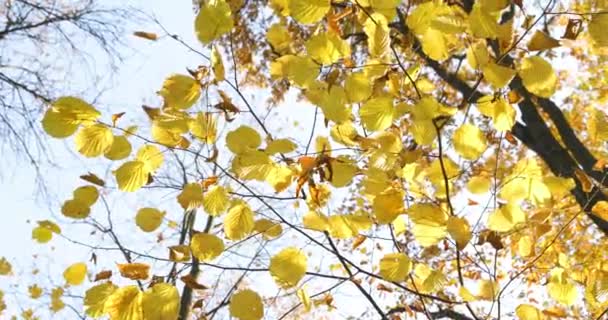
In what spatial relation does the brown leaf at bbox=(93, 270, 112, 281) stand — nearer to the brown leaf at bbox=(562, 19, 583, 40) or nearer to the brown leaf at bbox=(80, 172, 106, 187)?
the brown leaf at bbox=(80, 172, 106, 187)

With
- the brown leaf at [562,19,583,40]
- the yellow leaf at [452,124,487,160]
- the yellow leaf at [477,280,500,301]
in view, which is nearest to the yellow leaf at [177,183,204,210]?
the yellow leaf at [452,124,487,160]

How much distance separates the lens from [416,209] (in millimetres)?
1081

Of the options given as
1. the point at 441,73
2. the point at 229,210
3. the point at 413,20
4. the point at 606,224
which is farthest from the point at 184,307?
the point at 413,20

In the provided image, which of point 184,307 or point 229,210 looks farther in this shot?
point 184,307

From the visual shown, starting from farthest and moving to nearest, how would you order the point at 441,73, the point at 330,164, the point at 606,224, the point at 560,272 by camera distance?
the point at 441,73 → the point at 606,224 → the point at 560,272 → the point at 330,164

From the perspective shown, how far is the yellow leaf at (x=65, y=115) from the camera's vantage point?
98 cm

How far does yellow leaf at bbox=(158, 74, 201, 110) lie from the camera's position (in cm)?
105

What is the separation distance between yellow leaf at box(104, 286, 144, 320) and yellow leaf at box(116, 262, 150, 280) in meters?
0.08

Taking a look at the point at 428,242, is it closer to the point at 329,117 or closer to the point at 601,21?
the point at 329,117

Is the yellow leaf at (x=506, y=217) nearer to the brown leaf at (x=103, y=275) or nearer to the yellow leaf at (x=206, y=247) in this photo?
the yellow leaf at (x=206, y=247)

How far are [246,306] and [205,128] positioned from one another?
0.40 meters

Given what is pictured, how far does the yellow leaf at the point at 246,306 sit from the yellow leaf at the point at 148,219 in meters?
0.27

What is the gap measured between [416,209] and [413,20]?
15.4 inches

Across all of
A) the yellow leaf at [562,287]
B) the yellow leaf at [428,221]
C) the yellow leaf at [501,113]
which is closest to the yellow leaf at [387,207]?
the yellow leaf at [428,221]
